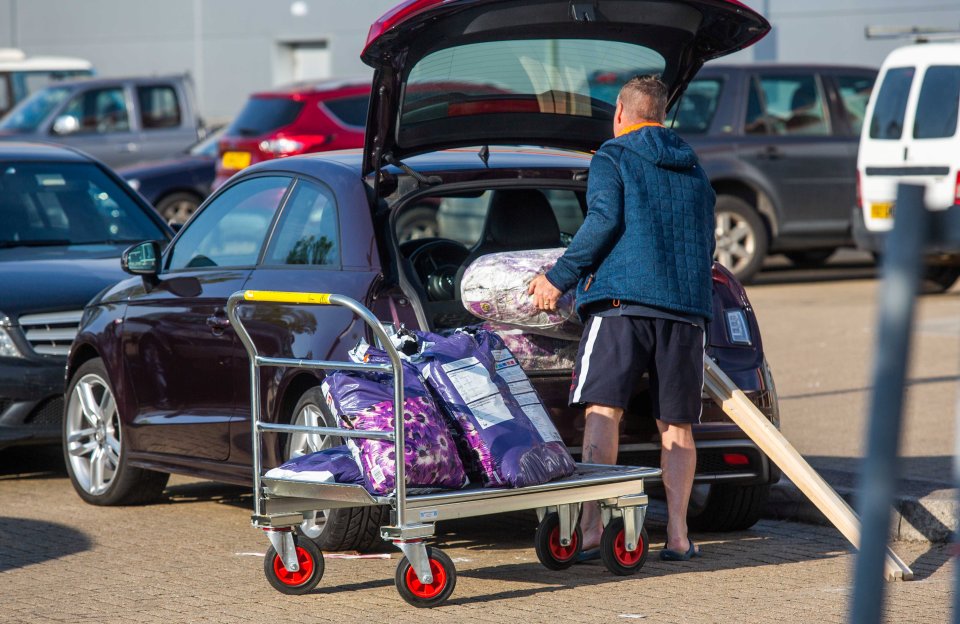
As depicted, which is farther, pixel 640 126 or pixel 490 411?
pixel 640 126

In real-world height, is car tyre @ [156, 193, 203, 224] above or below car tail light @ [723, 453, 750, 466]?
above

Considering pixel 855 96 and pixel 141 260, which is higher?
pixel 855 96

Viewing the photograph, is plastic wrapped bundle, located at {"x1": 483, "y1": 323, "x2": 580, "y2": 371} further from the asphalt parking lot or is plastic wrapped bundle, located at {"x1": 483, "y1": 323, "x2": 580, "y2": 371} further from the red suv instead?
the red suv

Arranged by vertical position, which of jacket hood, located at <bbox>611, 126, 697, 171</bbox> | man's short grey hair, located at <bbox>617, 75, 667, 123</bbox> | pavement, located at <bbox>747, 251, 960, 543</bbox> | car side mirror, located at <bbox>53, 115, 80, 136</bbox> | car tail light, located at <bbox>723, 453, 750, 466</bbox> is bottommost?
pavement, located at <bbox>747, 251, 960, 543</bbox>

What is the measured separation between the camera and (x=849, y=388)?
33.4ft

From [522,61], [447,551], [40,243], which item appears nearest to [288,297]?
[447,551]

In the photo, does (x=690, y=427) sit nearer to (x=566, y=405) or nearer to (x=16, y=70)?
(x=566, y=405)

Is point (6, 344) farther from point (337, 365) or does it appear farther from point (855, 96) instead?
point (855, 96)

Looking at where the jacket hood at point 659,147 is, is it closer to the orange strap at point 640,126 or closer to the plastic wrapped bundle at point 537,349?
the orange strap at point 640,126

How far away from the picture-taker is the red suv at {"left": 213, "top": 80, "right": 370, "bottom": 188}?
54.4ft

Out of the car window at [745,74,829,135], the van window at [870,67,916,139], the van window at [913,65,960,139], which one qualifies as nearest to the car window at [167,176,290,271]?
the van window at [913,65,960,139]

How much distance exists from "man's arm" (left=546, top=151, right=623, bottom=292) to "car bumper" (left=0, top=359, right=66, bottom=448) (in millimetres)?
3267

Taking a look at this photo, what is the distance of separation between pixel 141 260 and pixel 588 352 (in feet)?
7.57

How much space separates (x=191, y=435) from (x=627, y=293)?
217 centimetres
